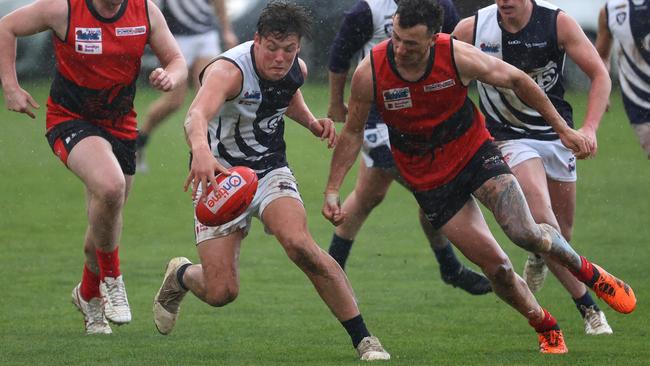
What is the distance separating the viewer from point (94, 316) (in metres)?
8.00

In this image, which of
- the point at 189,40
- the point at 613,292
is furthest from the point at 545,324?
the point at 189,40

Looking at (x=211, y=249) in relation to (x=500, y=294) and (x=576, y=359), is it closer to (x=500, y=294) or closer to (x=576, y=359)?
(x=500, y=294)

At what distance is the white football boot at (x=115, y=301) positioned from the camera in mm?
7668

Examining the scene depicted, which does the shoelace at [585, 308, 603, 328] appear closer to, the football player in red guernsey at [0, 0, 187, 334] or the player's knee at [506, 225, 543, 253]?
the player's knee at [506, 225, 543, 253]

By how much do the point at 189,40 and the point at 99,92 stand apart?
720 cm

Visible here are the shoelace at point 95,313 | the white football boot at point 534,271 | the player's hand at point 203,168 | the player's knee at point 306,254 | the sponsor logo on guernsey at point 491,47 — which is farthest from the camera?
the white football boot at point 534,271

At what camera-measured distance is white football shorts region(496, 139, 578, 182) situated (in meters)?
7.48

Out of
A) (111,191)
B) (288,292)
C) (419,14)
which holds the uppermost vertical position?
(419,14)

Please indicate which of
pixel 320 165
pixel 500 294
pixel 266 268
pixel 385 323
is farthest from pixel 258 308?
pixel 320 165

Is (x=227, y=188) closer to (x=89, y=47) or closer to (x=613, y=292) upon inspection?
(x=89, y=47)

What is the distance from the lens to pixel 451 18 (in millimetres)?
8695

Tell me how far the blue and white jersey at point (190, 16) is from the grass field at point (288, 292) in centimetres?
197

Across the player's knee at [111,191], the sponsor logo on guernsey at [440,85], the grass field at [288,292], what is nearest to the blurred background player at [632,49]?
the grass field at [288,292]

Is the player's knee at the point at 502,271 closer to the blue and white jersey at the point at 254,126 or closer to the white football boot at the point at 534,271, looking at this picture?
the blue and white jersey at the point at 254,126
